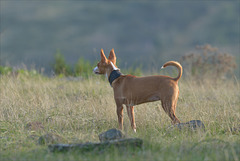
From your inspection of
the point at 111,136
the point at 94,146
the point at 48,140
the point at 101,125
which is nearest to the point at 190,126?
the point at 111,136

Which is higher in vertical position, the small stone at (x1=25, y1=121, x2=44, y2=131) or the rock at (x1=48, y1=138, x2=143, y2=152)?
the small stone at (x1=25, y1=121, x2=44, y2=131)

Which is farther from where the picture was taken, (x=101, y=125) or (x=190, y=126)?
(x=101, y=125)

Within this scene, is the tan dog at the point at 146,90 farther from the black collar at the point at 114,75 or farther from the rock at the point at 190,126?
the rock at the point at 190,126

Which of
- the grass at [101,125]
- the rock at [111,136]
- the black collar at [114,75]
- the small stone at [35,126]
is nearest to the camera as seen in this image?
the grass at [101,125]

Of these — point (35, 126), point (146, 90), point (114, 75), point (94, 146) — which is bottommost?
point (94, 146)

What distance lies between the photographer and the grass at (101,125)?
4.35 meters

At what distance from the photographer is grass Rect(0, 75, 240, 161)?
4.35m

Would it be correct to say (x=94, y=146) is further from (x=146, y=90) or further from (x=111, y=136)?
(x=146, y=90)

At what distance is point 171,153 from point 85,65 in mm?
10190

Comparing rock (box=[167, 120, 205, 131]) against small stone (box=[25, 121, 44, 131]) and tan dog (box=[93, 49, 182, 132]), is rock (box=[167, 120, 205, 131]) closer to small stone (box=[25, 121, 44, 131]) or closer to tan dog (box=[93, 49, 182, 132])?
tan dog (box=[93, 49, 182, 132])

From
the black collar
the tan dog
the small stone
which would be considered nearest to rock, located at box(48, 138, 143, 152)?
the tan dog

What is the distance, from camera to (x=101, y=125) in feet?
21.4

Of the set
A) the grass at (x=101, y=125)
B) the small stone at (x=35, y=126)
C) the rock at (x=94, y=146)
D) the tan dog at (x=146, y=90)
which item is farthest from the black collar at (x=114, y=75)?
the rock at (x=94, y=146)

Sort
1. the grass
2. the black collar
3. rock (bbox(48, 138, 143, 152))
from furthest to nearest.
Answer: the black collar
rock (bbox(48, 138, 143, 152))
the grass
